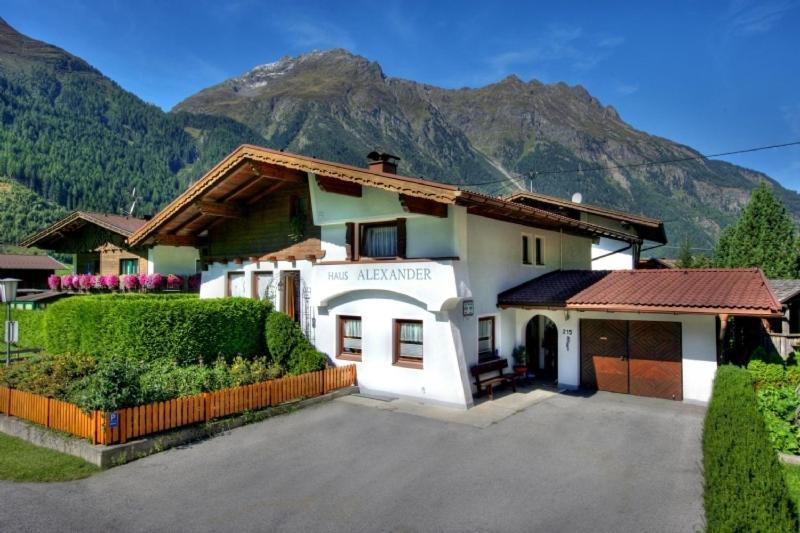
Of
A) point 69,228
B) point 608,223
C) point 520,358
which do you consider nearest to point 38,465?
point 520,358

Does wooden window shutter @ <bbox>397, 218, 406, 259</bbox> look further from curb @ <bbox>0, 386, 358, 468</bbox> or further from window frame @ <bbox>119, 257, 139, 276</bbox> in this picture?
window frame @ <bbox>119, 257, 139, 276</bbox>

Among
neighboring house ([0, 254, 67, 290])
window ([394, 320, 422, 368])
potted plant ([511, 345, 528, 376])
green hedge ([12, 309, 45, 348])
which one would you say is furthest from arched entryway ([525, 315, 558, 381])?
neighboring house ([0, 254, 67, 290])

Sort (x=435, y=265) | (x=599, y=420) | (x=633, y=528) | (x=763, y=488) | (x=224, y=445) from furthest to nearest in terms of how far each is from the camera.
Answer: (x=435, y=265)
(x=599, y=420)
(x=224, y=445)
(x=633, y=528)
(x=763, y=488)

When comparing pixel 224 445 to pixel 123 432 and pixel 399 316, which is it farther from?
pixel 399 316

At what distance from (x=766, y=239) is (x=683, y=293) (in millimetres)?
35716

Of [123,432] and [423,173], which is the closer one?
[123,432]

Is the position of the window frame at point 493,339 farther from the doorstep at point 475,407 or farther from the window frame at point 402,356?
the window frame at point 402,356

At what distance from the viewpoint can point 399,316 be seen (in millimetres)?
14555

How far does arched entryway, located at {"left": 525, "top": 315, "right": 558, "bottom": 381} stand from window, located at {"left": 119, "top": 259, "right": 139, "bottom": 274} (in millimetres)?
17747

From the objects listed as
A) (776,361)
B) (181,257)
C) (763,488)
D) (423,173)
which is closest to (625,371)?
(776,361)

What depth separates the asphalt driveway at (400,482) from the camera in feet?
24.8

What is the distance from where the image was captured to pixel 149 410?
10.7 meters

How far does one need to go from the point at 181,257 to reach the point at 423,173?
156962mm

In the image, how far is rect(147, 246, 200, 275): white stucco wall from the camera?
882 inches
